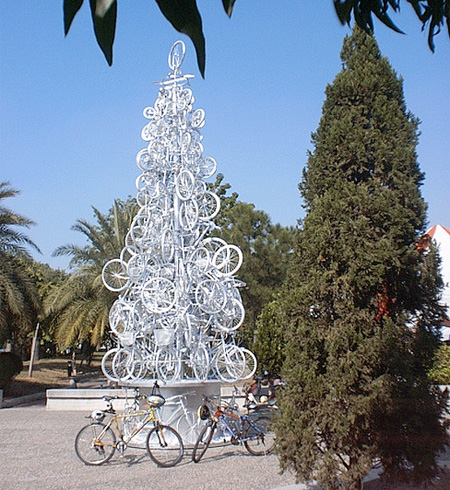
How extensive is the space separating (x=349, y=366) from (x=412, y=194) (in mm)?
1818

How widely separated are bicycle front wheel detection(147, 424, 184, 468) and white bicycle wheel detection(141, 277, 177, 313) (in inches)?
88.6

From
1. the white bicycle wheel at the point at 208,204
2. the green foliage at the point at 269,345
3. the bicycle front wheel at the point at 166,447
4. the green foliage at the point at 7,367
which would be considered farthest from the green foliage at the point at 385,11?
the green foliage at the point at 7,367

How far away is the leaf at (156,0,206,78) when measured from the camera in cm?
130

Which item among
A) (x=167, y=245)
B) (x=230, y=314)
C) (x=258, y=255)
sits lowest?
(x=230, y=314)

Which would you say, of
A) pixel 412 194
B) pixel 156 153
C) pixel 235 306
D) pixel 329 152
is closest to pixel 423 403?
pixel 412 194

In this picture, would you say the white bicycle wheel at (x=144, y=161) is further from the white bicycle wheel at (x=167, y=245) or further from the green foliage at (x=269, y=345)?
the green foliage at (x=269, y=345)

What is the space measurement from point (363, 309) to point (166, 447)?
4.53 m

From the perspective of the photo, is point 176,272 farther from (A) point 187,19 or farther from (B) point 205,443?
(A) point 187,19

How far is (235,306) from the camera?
1130cm

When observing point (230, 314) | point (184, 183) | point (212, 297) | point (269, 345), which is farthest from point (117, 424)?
point (269, 345)

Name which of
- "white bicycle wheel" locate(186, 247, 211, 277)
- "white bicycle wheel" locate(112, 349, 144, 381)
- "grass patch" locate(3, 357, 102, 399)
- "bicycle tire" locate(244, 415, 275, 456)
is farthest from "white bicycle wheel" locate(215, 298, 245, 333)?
"grass patch" locate(3, 357, 102, 399)

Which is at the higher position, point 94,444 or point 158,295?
point 158,295

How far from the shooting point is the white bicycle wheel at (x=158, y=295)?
1056 centimetres

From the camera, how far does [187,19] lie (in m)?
1.32
